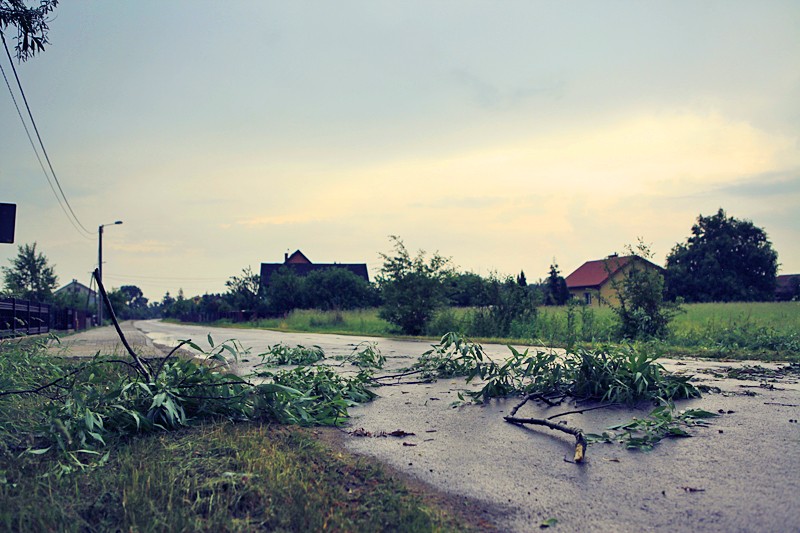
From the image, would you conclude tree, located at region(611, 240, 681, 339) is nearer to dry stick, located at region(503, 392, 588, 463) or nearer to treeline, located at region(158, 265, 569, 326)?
treeline, located at region(158, 265, 569, 326)

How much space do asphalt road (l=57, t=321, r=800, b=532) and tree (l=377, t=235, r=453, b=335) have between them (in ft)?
60.2

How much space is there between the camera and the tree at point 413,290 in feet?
83.0

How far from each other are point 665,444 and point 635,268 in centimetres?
1478

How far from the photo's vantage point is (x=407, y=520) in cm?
328

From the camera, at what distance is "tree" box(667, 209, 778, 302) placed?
67.5 m

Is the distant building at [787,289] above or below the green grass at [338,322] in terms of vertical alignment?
above

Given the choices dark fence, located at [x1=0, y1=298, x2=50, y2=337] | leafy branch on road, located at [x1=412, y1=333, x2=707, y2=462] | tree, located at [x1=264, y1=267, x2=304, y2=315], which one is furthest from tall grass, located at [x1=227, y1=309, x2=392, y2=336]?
leafy branch on road, located at [x1=412, y1=333, x2=707, y2=462]

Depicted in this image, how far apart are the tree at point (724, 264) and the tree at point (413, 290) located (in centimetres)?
4981

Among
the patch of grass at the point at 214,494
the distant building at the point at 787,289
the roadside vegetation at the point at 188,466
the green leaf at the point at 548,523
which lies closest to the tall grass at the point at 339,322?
the roadside vegetation at the point at 188,466

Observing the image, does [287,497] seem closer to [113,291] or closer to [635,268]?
[635,268]

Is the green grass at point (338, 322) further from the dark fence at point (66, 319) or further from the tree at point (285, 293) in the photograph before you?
the tree at point (285, 293)

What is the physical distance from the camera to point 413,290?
2544 centimetres

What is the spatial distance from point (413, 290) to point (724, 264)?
57.3 meters

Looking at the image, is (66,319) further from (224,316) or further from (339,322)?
(224,316)
